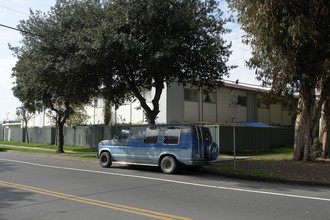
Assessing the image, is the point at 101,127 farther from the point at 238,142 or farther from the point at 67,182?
the point at 67,182

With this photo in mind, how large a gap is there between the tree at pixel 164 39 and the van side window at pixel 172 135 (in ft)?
9.74

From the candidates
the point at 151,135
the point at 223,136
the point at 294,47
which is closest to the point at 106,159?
the point at 151,135

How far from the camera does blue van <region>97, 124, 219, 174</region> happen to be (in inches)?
479

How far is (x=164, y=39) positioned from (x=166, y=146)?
4.53 metres

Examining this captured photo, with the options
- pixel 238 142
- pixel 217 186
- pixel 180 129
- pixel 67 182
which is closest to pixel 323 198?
pixel 217 186

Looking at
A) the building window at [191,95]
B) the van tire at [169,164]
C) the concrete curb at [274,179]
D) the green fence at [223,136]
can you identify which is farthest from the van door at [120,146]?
the building window at [191,95]

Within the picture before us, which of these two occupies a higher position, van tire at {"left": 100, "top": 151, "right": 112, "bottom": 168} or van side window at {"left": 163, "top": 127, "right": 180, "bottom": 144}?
van side window at {"left": 163, "top": 127, "right": 180, "bottom": 144}

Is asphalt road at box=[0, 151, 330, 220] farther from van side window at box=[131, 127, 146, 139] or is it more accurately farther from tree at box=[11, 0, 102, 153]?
tree at box=[11, 0, 102, 153]

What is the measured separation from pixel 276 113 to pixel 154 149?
28709 mm

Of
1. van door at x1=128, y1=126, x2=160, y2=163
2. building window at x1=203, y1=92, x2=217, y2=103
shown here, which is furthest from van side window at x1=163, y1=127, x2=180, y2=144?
building window at x1=203, y1=92, x2=217, y2=103

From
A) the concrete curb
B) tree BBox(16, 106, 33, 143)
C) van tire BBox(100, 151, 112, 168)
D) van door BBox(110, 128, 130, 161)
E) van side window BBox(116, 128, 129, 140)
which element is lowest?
the concrete curb

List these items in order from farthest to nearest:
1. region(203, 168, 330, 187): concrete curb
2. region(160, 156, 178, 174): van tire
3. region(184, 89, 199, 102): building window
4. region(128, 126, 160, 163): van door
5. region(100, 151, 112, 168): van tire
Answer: region(184, 89, 199, 102): building window
region(100, 151, 112, 168): van tire
region(128, 126, 160, 163): van door
region(160, 156, 178, 174): van tire
region(203, 168, 330, 187): concrete curb

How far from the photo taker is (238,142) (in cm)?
2234

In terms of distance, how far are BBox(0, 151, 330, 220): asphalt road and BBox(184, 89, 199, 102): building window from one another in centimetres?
1749
